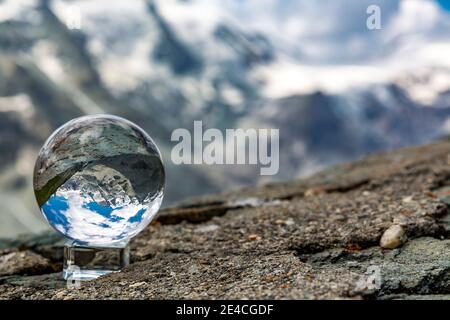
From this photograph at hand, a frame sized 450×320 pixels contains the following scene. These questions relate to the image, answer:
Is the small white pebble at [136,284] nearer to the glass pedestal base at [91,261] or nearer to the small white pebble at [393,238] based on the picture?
the glass pedestal base at [91,261]

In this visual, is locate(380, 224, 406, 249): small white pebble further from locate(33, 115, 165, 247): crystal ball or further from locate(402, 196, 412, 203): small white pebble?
locate(33, 115, 165, 247): crystal ball

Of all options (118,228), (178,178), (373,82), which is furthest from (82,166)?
(373,82)

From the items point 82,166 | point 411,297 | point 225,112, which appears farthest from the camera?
point 225,112

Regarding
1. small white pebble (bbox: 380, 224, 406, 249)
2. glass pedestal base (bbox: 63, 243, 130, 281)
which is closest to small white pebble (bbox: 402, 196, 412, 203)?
small white pebble (bbox: 380, 224, 406, 249)

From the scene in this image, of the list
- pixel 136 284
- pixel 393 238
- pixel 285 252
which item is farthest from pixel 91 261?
pixel 393 238

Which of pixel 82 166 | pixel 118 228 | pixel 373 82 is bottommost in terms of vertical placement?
pixel 118 228
